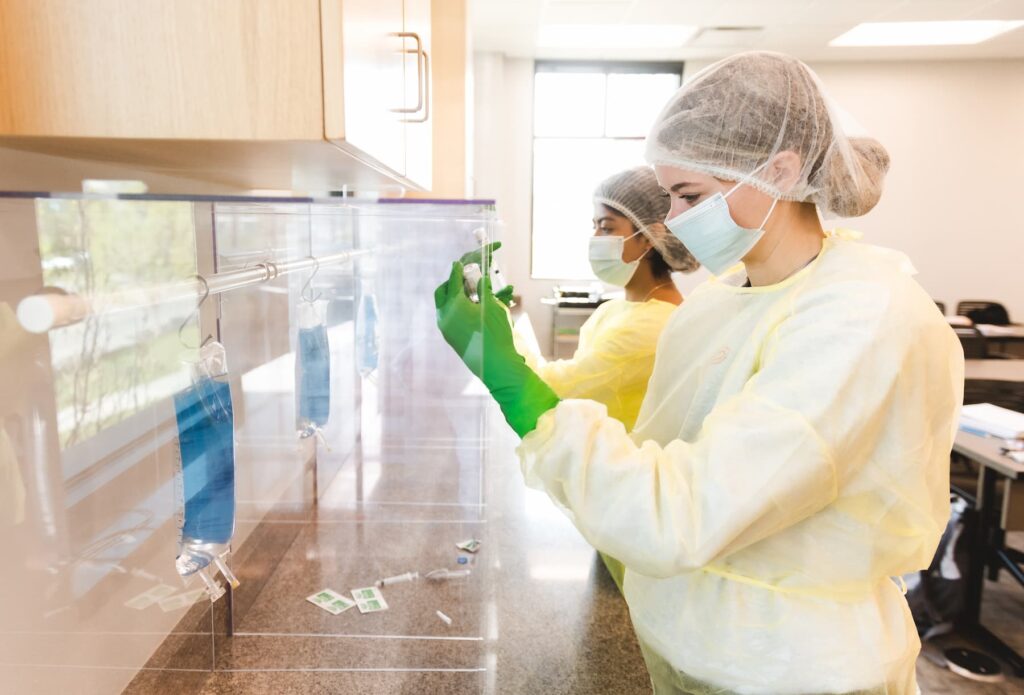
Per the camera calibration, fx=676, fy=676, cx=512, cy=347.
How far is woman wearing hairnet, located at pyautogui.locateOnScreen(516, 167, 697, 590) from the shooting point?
5.35 feet

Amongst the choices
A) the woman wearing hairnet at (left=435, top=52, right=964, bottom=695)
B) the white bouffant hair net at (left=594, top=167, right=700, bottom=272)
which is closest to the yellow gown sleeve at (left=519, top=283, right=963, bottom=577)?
the woman wearing hairnet at (left=435, top=52, right=964, bottom=695)

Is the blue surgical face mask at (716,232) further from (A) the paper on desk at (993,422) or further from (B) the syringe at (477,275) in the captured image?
(A) the paper on desk at (993,422)

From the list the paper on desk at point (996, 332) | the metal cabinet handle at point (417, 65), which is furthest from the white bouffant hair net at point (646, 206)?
the paper on desk at point (996, 332)

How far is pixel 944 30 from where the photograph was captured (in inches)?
197

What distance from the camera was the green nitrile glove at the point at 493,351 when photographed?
918 millimetres

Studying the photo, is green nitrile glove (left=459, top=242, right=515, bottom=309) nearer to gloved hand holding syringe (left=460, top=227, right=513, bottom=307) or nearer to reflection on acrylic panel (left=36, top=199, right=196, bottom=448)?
gloved hand holding syringe (left=460, top=227, right=513, bottom=307)

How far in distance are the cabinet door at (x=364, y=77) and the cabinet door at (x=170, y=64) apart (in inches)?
0.5

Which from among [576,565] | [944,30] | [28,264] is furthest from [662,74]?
[28,264]

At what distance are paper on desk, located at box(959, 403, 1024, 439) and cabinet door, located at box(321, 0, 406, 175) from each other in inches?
88.9

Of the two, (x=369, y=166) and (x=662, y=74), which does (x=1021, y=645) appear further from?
(x=662, y=74)

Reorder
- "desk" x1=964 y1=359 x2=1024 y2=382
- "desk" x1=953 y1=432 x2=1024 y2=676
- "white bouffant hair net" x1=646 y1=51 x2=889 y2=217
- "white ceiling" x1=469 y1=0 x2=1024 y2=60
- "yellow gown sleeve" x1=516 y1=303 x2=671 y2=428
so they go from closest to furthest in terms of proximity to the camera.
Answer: "white bouffant hair net" x1=646 y1=51 x2=889 y2=217 → "yellow gown sleeve" x1=516 y1=303 x2=671 y2=428 → "desk" x1=953 y1=432 x2=1024 y2=676 → "desk" x1=964 y1=359 x2=1024 y2=382 → "white ceiling" x1=469 y1=0 x2=1024 y2=60

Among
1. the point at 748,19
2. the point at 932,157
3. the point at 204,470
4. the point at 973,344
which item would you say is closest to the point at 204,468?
the point at 204,470

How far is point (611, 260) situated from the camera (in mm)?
1714

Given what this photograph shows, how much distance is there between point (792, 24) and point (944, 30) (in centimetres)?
125
